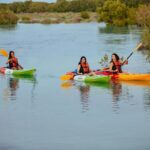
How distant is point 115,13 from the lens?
6494 cm

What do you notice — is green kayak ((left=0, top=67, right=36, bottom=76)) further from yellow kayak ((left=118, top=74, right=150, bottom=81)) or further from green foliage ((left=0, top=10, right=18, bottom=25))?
green foliage ((left=0, top=10, right=18, bottom=25))

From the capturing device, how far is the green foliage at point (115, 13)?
64938 mm

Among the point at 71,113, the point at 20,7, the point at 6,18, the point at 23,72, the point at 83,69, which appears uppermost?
the point at 20,7

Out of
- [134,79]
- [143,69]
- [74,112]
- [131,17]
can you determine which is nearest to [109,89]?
[134,79]

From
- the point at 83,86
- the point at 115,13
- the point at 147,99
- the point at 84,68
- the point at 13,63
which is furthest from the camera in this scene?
the point at 115,13

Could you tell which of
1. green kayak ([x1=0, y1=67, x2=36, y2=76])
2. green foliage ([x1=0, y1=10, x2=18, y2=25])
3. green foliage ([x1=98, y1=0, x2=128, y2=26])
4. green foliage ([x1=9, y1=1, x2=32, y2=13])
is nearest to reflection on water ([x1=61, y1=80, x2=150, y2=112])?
green kayak ([x1=0, y1=67, x2=36, y2=76])

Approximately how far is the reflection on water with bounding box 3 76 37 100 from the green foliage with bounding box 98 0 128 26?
44.1m

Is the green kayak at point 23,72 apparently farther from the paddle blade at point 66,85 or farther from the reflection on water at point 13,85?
the paddle blade at point 66,85

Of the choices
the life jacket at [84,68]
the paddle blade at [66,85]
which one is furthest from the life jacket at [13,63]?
the life jacket at [84,68]

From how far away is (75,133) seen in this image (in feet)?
40.0

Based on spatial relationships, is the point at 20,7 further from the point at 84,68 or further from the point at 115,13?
Answer: the point at 84,68

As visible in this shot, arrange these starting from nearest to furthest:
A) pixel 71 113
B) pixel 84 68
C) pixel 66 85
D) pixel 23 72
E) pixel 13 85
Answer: pixel 71 113 → pixel 66 85 → pixel 13 85 → pixel 84 68 → pixel 23 72

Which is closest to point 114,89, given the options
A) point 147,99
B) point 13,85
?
point 147,99

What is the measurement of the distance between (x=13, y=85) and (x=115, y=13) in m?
46.3
